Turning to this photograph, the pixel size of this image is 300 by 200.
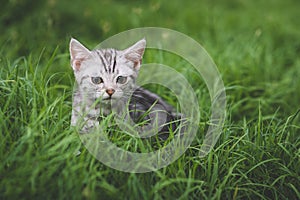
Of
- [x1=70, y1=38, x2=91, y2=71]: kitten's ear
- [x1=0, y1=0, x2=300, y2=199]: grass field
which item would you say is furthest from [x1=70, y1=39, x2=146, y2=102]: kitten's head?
[x1=0, y1=0, x2=300, y2=199]: grass field

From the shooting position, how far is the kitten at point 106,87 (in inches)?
92.7

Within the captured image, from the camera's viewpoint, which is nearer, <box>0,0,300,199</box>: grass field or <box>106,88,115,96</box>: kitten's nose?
<box>0,0,300,199</box>: grass field

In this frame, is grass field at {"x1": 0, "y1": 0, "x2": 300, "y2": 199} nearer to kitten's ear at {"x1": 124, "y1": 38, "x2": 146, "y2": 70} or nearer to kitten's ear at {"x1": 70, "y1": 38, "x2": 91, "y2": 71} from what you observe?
kitten's ear at {"x1": 70, "y1": 38, "x2": 91, "y2": 71}

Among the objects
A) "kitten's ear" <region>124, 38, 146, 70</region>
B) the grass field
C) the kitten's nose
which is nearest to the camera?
the grass field

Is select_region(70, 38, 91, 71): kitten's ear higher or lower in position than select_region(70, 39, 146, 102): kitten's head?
higher

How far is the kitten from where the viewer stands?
2354mm

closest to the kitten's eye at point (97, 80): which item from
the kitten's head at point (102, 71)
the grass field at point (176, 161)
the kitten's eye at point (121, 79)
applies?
the kitten's head at point (102, 71)

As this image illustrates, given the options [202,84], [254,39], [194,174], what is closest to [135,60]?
[194,174]

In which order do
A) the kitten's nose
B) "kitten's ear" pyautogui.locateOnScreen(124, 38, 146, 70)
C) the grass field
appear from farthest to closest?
"kitten's ear" pyautogui.locateOnScreen(124, 38, 146, 70), the kitten's nose, the grass field

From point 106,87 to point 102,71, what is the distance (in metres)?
0.11

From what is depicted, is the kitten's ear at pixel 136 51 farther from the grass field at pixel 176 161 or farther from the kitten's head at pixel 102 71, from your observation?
the grass field at pixel 176 161

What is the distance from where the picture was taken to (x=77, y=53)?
237 cm

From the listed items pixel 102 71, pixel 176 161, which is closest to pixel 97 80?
pixel 102 71

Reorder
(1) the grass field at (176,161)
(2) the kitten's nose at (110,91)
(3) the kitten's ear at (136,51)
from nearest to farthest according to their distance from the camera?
1. (1) the grass field at (176,161)
2. (2) the kitten's nose at (110,91)
3. (3) the kitten's ear at (136,51)
